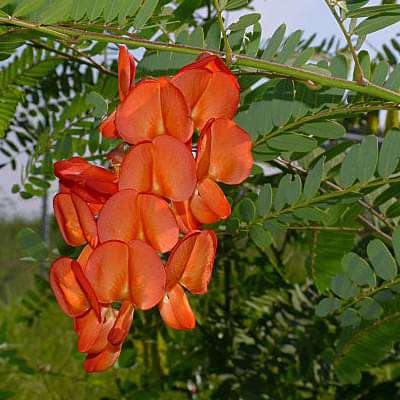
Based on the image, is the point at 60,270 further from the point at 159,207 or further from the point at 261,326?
the point at 261,326

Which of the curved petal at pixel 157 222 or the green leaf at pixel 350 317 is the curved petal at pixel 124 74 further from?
the green leaf at pixel 350 317

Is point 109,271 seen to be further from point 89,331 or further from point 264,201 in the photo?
point 264,201

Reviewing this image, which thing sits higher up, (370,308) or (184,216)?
(184,216)

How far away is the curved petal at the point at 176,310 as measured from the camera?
1.06ft

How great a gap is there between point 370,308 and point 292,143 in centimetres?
15

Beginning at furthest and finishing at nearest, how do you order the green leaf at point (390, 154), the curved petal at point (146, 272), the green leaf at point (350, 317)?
the green leaf at point (350, 317) < the green leaf at point (390, 154) < the curved petal at point (146, 272)

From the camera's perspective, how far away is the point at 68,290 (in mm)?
310

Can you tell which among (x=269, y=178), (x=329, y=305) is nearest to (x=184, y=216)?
(x=329, y=305)

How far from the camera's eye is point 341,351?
619mm

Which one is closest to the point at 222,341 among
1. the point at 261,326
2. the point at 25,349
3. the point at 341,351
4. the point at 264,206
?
the point at 261,326

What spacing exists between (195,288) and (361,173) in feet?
0.50

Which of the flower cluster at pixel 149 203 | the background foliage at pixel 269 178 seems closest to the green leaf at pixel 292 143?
the background foliage at pixel 269 178

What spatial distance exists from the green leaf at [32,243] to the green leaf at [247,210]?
16cm

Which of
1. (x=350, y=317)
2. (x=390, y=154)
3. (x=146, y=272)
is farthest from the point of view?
(x=350, y=317)
